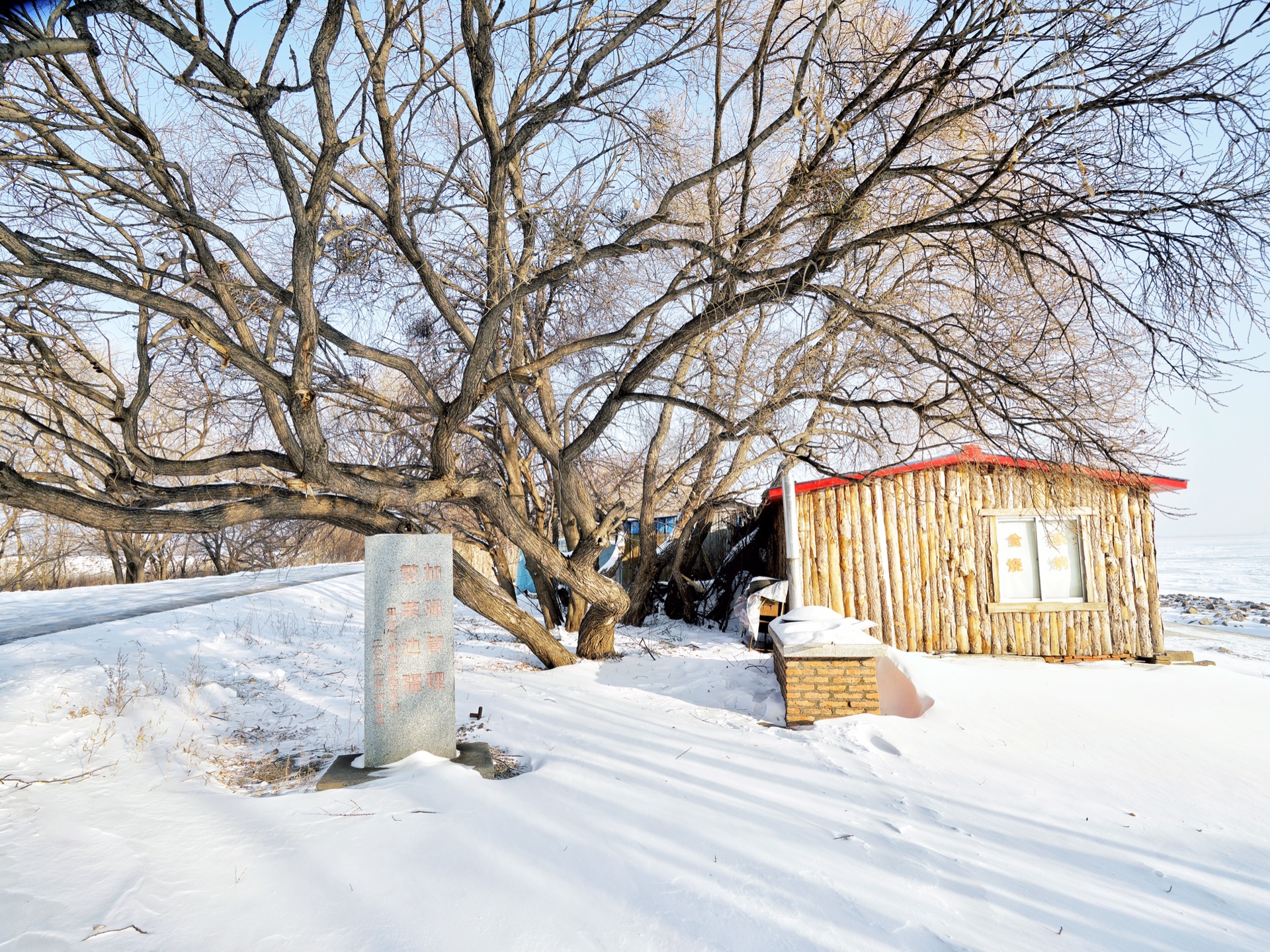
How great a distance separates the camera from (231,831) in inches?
140

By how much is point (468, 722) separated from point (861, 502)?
22.3ft

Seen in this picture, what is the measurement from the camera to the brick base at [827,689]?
6426mm

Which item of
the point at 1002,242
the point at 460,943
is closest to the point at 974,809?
the point at 460,943

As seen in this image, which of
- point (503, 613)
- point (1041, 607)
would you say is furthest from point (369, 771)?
point (1041, 607)

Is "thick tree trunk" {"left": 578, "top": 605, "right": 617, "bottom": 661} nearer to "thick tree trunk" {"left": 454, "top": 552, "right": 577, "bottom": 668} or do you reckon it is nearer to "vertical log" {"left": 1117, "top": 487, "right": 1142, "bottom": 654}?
"thick tree trunk" {"left": 454, "top": 552, "right": 577, "bottom": 668}

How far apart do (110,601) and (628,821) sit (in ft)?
41.9

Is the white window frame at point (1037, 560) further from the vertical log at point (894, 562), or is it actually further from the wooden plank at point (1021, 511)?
the vertical log at point (894, 562)

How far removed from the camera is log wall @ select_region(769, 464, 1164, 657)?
33.7ft

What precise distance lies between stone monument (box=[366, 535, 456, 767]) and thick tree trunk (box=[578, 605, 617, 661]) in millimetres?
3793

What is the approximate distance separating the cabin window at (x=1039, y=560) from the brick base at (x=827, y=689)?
5.16 metres

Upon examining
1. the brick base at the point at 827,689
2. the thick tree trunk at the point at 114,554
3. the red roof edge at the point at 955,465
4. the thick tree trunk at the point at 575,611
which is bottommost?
the brick base at the point at 827,689

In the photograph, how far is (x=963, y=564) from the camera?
10.4 m

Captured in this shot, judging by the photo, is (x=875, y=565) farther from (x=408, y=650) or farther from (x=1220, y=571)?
(x=1220, y=571)

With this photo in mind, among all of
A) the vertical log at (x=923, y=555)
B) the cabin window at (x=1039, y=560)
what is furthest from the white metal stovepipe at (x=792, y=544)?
the cabin window at (x=1039, y=560)
